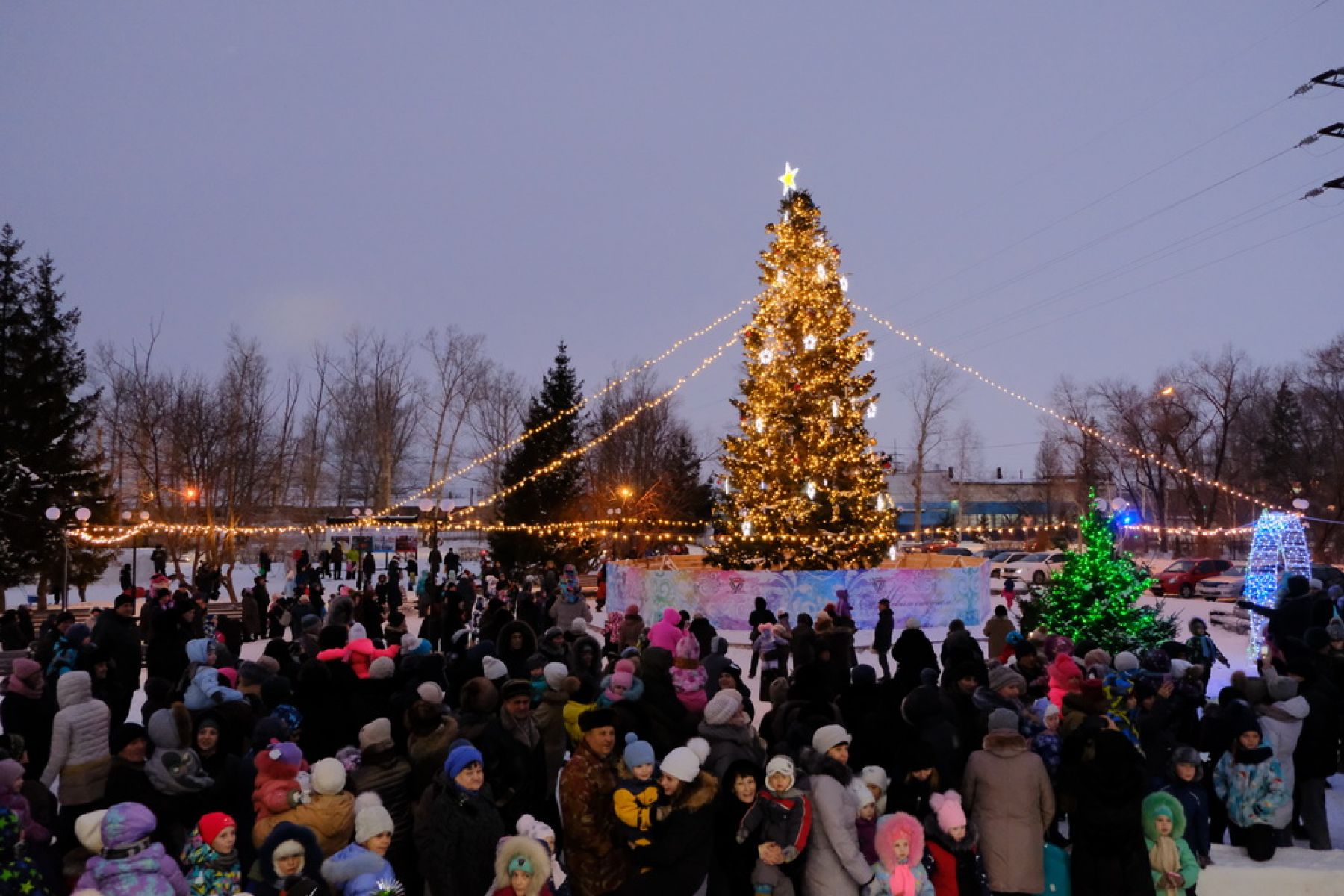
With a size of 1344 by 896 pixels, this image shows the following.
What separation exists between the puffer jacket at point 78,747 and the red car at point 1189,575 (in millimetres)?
30851

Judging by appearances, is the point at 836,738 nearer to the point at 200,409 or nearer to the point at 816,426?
the point at 816,426

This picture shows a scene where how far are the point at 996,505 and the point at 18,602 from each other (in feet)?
290

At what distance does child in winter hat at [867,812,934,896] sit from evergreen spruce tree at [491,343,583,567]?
32.6 metres

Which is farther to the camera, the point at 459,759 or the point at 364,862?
the point at 459,759

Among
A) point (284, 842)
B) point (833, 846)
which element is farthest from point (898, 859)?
point (284, 842)

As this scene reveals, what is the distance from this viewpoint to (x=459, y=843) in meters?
5.21

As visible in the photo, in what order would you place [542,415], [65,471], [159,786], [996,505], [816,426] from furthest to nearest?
[996,505]
[542,415]
[65,471]
[816,426]
[159,786]

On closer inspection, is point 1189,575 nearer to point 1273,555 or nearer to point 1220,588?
point 1220,588

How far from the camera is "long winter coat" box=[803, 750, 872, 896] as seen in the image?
18.0 ft

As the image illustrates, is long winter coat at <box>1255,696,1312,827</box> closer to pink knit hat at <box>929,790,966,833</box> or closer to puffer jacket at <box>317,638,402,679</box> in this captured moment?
pink knit hat at <box>929,790,966,833</box>

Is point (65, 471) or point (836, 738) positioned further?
point (65, 471)

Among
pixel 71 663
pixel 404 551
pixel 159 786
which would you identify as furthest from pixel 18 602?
pixel 159 786

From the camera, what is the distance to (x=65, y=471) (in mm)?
30047

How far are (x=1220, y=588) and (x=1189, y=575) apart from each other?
1.27m
